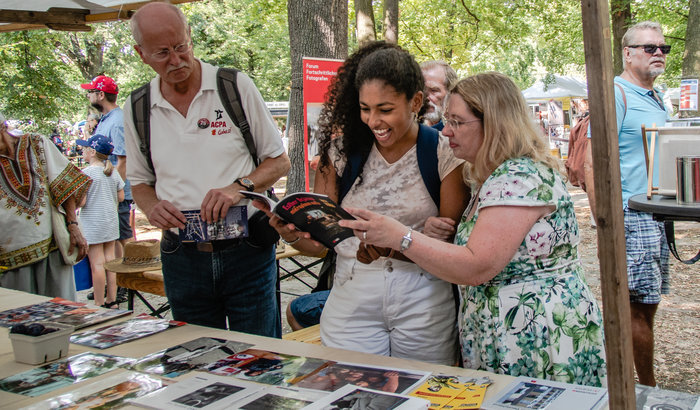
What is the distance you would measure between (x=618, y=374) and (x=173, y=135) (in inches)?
73.4

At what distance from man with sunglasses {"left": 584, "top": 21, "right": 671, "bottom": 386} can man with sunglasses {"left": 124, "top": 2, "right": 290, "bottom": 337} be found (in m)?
1.94

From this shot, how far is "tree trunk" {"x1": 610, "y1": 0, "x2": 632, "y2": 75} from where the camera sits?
10.4 m

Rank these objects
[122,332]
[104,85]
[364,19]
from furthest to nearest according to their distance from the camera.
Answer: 1. [364,19]
2. [104,85]
3. [122,332]

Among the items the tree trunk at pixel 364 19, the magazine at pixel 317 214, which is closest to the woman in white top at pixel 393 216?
the magazine at pixel 317 214

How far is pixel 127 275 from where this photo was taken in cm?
404

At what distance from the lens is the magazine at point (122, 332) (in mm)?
2030

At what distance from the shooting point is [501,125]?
1839mm

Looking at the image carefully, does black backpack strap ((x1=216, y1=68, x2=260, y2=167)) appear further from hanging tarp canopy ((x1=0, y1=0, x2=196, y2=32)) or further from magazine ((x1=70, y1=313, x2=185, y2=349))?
hanging tarp canopy ((x1=0, y1=0, x2=196, y2=32))

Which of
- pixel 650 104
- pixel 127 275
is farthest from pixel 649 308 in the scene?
pixel 127 275

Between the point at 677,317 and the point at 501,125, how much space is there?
402cm

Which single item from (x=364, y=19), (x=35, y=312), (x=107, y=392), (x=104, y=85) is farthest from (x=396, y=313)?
(x=364, y=19)

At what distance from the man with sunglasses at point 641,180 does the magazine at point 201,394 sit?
2374mm

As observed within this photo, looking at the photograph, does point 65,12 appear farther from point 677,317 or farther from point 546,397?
point 677,317

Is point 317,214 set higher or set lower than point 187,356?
higher
